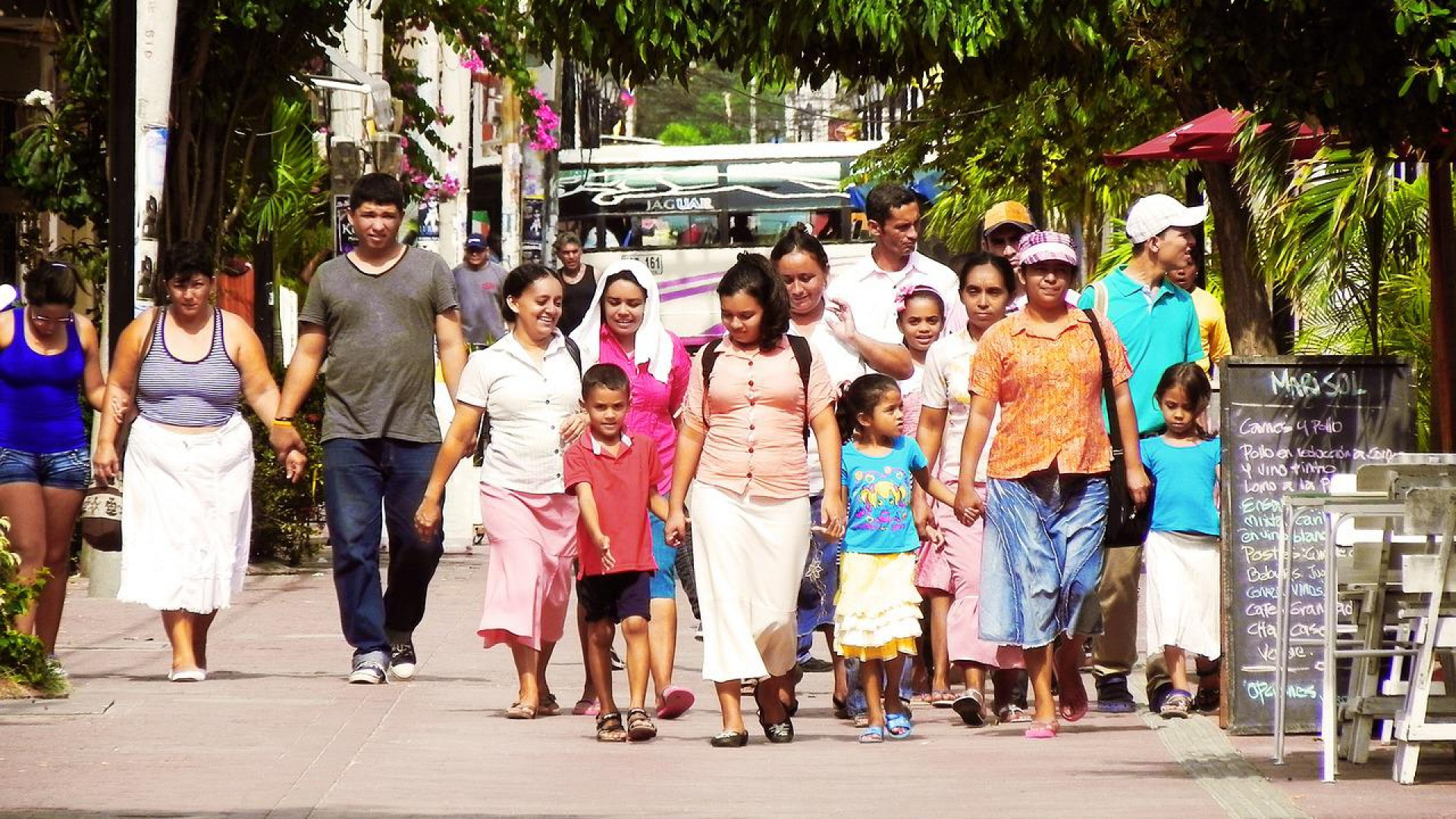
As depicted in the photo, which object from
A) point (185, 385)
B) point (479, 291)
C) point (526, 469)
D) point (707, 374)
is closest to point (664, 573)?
point (526, 469)

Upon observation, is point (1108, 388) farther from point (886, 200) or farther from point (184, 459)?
point (184, 459)

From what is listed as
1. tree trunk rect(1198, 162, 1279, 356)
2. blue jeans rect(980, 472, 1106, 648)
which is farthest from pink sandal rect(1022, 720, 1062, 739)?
tree trunk rect(1198, 162, 1279, 356)

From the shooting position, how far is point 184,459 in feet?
33.3

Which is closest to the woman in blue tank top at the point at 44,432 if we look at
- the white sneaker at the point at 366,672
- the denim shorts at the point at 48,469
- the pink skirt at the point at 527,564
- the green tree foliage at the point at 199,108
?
the denim shorts at the point at 48,469

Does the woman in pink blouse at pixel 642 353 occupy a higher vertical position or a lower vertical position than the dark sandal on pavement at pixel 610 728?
higher

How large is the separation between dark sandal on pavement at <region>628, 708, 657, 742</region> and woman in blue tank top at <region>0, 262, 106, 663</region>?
9.07ft

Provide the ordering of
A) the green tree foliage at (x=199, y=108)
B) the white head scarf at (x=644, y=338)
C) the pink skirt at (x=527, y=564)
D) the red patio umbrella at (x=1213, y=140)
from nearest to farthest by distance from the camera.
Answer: the pink skirt at (x=527, y=564) < the white head scarf at (x=644, y=338) < the red patio umbrella at (x=1213, y=140) < the green tree foliage at (x=199, y=108)

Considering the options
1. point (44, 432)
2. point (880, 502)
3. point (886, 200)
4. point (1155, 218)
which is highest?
point (886, 200)

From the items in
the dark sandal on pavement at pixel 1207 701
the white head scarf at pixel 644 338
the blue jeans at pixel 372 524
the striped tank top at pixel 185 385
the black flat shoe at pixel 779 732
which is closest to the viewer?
the black flat shoe at pixel 779 732

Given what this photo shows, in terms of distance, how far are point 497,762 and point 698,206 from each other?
1199 inches

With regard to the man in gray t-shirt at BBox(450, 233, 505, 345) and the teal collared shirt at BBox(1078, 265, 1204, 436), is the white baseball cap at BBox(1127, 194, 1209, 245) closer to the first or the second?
the teal collared shirt at BBox(1078, 265, 1204, 436)

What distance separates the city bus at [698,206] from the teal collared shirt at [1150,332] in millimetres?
27750

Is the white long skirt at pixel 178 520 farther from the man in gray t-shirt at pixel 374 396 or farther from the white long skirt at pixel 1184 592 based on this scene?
the white long skirt at pixel 1184 592

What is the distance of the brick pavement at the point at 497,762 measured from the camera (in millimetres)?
7023
